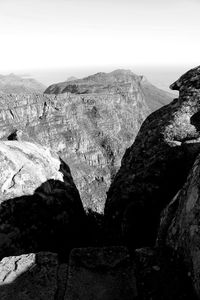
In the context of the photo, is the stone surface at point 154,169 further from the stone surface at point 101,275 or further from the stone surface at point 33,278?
the stone surface at point 33,278

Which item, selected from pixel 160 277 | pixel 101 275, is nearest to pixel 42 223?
pixel 101 275

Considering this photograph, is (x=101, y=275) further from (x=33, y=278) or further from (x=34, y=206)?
(x=34, y=206)

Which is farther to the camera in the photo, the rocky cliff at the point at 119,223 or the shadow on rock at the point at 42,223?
the shadow on rock at the point at 42,223

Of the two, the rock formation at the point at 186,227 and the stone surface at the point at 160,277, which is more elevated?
the rock formation at the point at 186,227

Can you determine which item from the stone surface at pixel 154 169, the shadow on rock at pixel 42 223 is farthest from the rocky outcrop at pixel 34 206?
the stone surface at pixel 154 169

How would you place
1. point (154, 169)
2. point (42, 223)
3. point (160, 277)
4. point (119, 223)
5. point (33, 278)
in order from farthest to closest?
Result: point (154, 169) → point (42, 223) → point (119, 223) → point (33, 278) → point (160, 277)

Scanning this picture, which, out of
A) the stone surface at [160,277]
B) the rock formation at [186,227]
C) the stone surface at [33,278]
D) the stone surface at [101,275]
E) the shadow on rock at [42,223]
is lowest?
the shadow on rock at [42,223]
